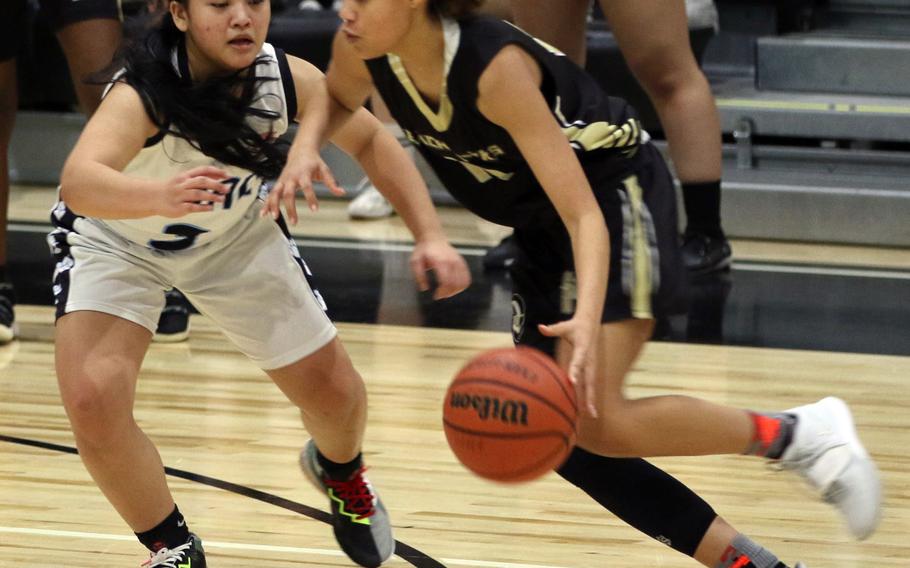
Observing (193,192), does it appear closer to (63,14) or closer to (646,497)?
(646,497)

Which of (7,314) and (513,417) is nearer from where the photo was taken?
(513,417)

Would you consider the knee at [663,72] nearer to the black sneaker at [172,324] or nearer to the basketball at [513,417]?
the black sneaker at [172,324]

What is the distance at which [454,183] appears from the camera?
2756 millimetres

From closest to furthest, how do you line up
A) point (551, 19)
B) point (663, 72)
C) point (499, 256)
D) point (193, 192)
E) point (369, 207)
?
1. point (193, 192)
2. point (551, 19)
3. point (663, 72)
4. point (499, 256)
5. point (369, 207)

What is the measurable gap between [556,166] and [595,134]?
0.87 ft

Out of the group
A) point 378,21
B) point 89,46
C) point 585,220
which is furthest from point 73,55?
point 585,220

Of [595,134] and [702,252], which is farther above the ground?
[595,134]

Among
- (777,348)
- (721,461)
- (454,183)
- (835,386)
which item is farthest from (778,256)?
(454,183)

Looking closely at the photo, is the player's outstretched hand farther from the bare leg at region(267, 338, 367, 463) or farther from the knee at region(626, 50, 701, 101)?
the knee at region(626, 50, 701, 101)

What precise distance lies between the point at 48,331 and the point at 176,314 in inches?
17.4

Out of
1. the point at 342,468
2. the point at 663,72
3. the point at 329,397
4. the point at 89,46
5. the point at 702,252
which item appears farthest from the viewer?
the point at 702,252

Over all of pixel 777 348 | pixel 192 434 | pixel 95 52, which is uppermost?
pixel 95 52

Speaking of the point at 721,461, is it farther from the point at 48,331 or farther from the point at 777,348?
the point at 48,331

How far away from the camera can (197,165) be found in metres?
2.81
